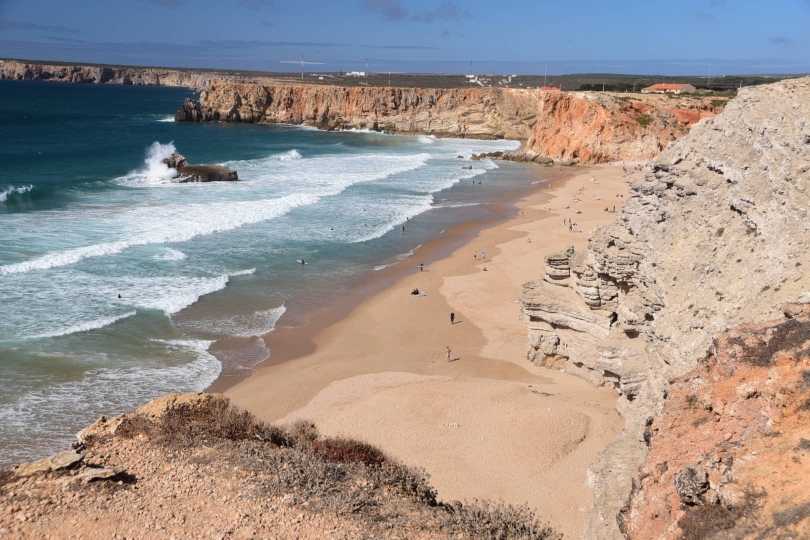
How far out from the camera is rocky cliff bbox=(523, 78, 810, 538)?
384 inches

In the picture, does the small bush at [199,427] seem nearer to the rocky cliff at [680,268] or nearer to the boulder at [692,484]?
the rocky cliff at [680,268]

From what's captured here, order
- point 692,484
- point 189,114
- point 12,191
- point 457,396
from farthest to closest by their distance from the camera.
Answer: point 189,114 < point 12,191 < point 457,396 < point 692,484

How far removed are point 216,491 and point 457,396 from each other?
28.4ft

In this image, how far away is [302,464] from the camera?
31.2 ft

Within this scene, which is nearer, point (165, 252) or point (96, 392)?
point (96, 392)

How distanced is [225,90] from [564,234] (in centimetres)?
8534

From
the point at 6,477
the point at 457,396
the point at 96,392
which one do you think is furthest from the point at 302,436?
the point at 96,392

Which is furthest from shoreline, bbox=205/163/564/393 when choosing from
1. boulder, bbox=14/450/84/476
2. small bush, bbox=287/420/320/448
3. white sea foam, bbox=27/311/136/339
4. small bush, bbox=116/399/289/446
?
boulder, bbox=14/450/84/476

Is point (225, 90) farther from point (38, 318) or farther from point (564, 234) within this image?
point (38, 318)

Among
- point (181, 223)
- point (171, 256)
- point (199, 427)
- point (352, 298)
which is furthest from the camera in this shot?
point (181, 223)

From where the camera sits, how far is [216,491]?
8805 mm

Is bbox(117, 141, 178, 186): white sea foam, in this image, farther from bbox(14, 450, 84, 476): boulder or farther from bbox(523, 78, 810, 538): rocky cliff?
bbox(14, 450, 84, 476): boulder

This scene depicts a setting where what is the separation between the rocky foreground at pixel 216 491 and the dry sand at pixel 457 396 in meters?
3.29

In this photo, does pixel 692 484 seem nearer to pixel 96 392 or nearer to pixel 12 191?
pixel 96 392
